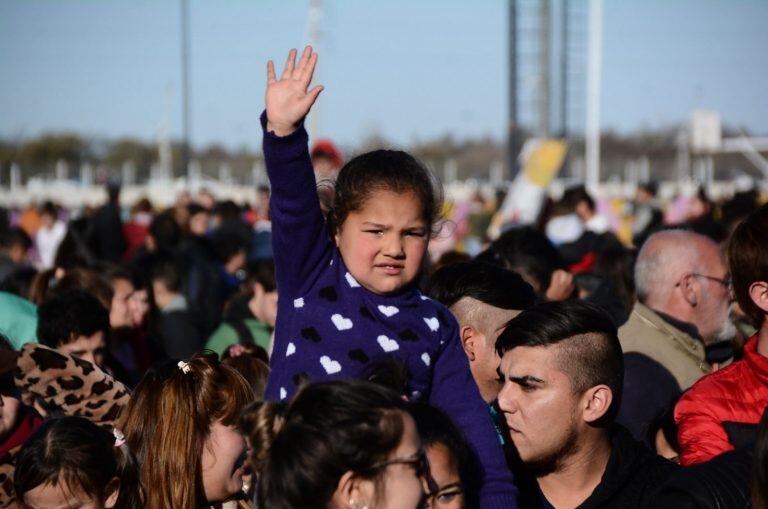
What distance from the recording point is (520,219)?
643 inches

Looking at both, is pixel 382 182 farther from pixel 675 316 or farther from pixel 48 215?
pixel 48 215

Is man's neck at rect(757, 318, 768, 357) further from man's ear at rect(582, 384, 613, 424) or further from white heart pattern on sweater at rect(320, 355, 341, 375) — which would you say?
white heart pattern on sweater at rect(320, 355, 341, 375)

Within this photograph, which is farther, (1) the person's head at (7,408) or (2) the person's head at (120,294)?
(2) the person's head at (120,294)

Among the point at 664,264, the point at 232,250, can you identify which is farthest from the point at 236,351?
the point at 232,250

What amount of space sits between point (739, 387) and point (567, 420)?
614mm

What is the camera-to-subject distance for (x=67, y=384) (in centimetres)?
466

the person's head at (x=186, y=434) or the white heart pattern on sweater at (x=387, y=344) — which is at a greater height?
the white heart pattern on sweater at (x=387, y=344)

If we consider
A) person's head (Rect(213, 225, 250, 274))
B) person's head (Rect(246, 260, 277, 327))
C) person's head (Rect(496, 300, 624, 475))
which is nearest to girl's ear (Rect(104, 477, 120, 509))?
person's head (Rect(496, 300, 624, 475))

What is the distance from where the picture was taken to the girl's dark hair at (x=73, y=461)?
11.9 feet

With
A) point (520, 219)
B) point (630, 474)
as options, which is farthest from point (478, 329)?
point (520, 219)

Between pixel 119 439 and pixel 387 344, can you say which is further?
pixel 119 439

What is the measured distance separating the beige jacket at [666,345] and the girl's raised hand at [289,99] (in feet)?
8.85

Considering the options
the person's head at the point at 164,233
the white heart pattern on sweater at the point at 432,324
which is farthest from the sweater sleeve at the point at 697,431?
the person's head at the point at 164,233

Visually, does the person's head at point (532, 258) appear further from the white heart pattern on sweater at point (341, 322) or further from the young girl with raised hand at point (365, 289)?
the white heart pattern on sweater at point (341, 322)
